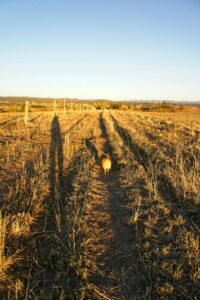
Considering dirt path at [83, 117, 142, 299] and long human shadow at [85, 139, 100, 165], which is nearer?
dirt path at [83, 117, 142, 299]

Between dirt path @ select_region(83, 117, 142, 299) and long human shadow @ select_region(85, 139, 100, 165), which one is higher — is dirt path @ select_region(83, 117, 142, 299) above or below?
below

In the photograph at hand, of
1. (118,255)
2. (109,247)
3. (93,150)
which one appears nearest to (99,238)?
(109,247)

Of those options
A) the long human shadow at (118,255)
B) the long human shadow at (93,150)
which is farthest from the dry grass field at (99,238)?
the long human shadow at (93,150)

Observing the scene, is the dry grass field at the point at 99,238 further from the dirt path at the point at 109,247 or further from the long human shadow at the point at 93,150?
the long human shadow at the point at 93,150

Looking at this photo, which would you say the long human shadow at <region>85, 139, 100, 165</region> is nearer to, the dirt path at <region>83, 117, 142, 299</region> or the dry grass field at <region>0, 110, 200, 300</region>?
the dry grass field at <region>0, 110, 200, 300</region>

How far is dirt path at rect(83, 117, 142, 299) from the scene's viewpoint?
4.17 metres

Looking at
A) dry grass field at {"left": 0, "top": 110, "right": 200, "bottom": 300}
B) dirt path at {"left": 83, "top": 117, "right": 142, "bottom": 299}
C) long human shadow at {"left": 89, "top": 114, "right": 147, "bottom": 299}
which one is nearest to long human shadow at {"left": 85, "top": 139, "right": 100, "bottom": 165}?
dry grass field at {"left": 0, "top": 110, "right": 200, "bottom": 300}

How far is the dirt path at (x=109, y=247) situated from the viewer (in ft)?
13.7

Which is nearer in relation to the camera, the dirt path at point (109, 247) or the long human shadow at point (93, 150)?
the dirt path at point (109, 247)

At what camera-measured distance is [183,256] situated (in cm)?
480

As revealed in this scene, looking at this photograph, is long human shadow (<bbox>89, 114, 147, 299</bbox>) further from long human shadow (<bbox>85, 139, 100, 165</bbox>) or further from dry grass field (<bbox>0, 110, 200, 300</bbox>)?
long human shadow (<bbox>85, 139, 100, 165</bbox>)

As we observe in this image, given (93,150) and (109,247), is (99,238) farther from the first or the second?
(93,150)

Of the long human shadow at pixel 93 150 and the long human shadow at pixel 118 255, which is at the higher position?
the long human shadow at pixel 93 150

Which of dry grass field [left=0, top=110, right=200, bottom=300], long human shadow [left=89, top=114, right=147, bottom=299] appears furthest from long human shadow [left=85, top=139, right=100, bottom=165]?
long human shadow [left=89, top=114, right=147, bottom=299]
